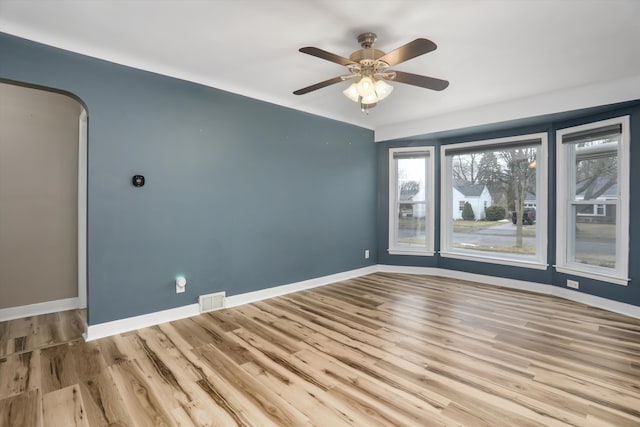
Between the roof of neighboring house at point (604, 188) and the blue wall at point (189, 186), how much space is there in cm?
334

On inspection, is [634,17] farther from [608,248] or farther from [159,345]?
[159,345]

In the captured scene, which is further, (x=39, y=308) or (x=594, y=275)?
(x=594, y=275)

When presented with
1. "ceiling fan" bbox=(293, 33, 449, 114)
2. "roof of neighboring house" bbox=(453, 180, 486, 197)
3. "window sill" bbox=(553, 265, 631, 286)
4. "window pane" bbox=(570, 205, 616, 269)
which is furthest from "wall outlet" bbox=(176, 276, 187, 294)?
"window pane" bbox=(570, 205, 616, 269)

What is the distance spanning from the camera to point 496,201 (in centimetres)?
494

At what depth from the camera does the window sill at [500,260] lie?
4.41 meters

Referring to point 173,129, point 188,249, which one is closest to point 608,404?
point 188,249

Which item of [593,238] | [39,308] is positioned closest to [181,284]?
[39,308]

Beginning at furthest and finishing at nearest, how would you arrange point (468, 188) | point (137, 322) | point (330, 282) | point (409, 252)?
point (409, 252)
point (468, 188)
point (330, 282)
point (137, 322)

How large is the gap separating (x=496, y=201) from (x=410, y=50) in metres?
3.71

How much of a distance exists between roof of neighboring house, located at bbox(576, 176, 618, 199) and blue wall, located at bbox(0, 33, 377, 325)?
334 centimetres

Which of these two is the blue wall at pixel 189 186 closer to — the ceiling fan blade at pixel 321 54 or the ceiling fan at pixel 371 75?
the ceiling fan at pixel 371 75

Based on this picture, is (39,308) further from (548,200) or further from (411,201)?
(548,200)

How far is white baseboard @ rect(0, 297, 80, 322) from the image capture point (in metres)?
3.30

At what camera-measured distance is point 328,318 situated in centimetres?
339
